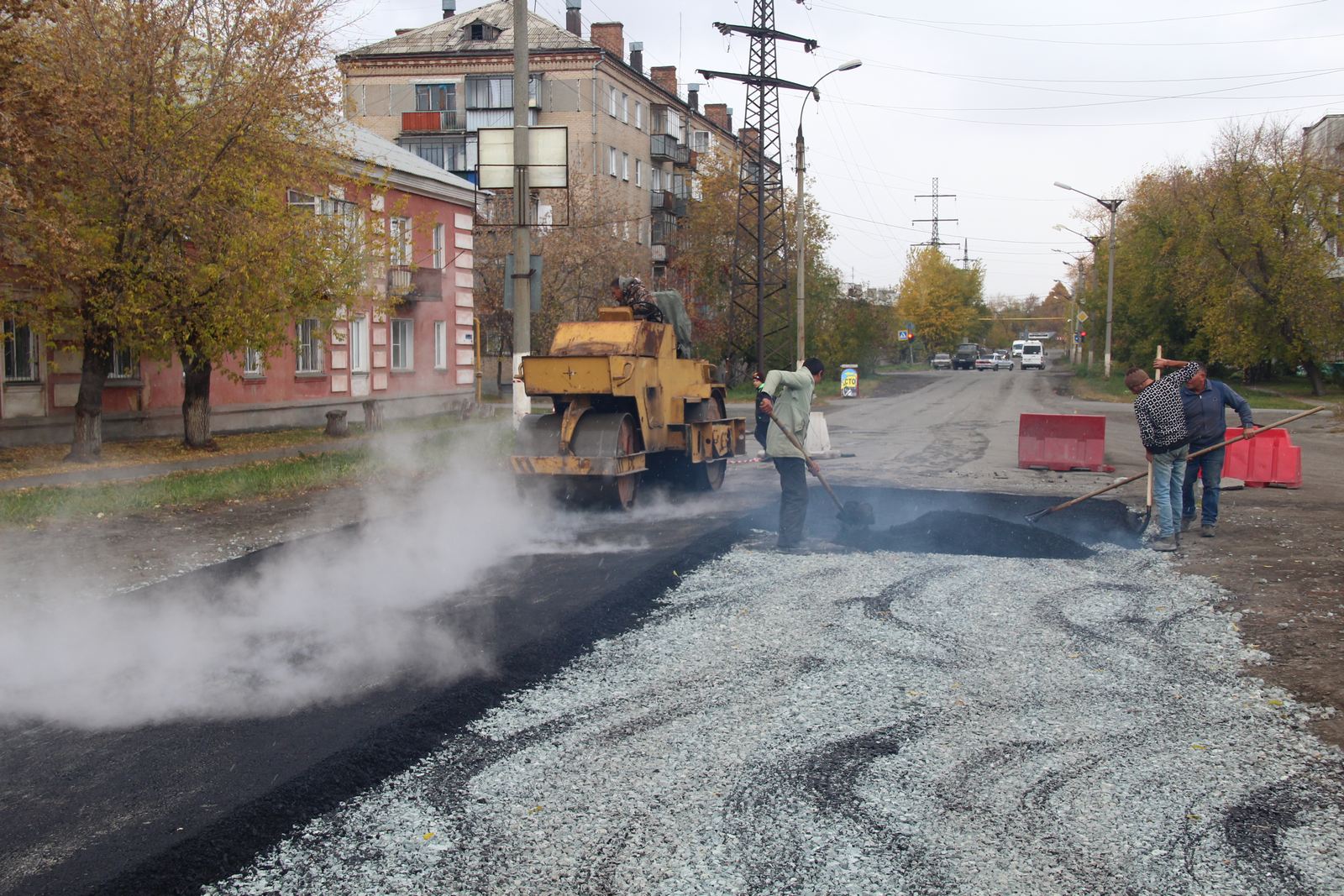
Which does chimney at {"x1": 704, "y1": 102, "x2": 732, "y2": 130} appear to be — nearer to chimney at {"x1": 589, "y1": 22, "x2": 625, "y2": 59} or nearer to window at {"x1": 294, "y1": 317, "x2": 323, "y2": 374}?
chimney at {"x1": 589, "y1": 22, "x2": 625, "y2": 59}

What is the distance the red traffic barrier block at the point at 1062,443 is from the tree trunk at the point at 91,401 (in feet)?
47.0

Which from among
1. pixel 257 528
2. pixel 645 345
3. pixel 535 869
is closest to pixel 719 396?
pixel 645 345

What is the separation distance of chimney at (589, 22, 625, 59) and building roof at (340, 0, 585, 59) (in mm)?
2096

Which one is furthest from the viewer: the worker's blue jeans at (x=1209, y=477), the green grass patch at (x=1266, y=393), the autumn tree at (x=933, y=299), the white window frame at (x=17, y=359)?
the autumn tree at (x=933, y=299)

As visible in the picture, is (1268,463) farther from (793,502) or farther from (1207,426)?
(793,502)

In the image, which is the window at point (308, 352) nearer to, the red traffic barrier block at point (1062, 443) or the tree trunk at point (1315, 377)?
the red traffic barrier block at point (1062, 443)

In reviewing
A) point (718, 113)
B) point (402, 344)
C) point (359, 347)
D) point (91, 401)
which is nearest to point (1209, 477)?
point (91, 401)

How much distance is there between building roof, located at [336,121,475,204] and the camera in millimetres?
27628

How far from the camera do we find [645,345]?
12477 millimetres

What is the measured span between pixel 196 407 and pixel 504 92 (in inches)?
1416

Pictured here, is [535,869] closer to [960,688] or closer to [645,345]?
[960,688]

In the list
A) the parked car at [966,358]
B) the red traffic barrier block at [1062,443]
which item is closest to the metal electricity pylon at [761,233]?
the red traffic barrier block at [1062,443]

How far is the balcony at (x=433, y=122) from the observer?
5322 centimetres

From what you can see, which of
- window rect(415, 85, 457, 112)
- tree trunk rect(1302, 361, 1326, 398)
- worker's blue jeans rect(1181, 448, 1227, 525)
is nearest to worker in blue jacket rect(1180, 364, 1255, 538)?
worker's blue jeans rect(1181, 448, 1227, 525)
